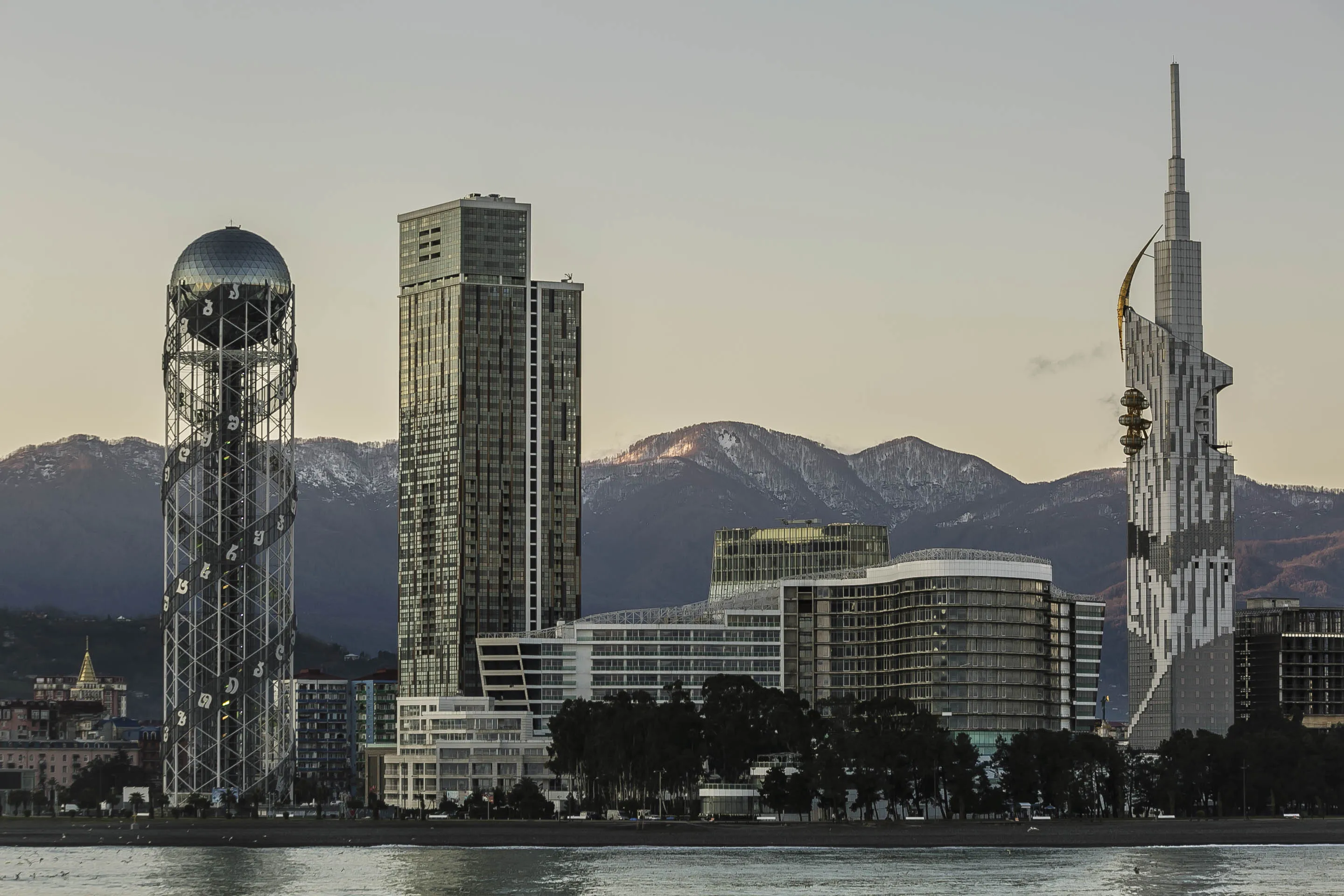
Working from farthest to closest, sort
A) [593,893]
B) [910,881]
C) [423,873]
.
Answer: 1. [423,873]
2. [910,881]
3. [593,893]

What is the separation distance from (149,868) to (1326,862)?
3647 inches

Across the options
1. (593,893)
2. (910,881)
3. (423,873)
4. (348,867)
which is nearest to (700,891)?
(593,893)

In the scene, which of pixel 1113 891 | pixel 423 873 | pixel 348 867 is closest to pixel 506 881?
pixel 423 873

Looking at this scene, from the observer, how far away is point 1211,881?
17475 cm

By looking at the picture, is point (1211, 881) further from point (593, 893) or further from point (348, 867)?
point (348, 867)

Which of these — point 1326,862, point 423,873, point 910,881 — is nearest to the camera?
point 910,881

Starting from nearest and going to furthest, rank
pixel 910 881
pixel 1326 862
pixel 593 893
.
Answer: pixel 593 893
pixel 910 881
pixel 1326 862

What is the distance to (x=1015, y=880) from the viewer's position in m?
176

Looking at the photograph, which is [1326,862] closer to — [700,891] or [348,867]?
[700,891]

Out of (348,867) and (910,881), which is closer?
(910,881)

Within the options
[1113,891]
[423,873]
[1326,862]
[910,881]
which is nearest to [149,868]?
[423,873]

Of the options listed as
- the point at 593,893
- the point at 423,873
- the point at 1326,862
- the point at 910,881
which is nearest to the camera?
the point at 593,893

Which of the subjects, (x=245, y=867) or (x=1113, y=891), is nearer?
(x=1113, y=891)

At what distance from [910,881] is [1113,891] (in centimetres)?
1505
